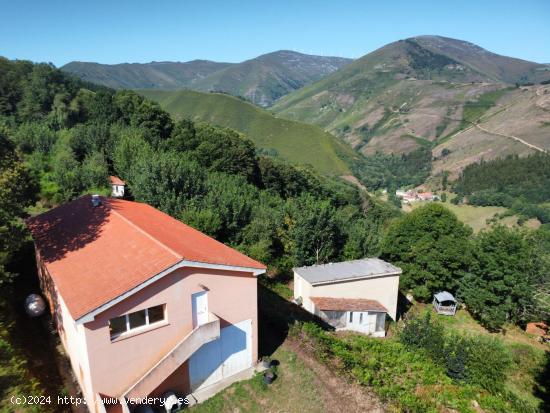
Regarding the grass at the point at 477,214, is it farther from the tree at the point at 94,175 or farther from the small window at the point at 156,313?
the small window at the point at 156,313

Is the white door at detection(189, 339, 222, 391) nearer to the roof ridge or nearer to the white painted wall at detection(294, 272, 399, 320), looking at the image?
the roof ridge

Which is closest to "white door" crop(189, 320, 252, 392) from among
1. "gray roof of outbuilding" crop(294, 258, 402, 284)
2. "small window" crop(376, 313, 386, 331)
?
"gray roof of outbuilding" crop(294, 258, 402, 284)

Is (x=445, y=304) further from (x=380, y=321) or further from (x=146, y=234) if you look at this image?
(x=146, y=234)

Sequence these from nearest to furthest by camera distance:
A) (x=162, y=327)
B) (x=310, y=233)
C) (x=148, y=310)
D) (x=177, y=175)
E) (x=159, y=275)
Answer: (x=159, y=275) → (x=148, y=310) → (x=162, y=327) → (x=177, y=175) → (x=310, y=233)

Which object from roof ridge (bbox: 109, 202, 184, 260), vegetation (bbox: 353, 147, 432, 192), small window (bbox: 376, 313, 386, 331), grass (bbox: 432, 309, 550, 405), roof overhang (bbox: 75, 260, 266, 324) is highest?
roof ridge (bbox: 109, 202, 184, 260)

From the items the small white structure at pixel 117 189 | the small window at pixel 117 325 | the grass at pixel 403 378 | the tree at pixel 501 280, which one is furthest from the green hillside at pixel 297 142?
the small window at pixel 117 325

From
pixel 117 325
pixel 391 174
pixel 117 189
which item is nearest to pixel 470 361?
pixel 117 325
